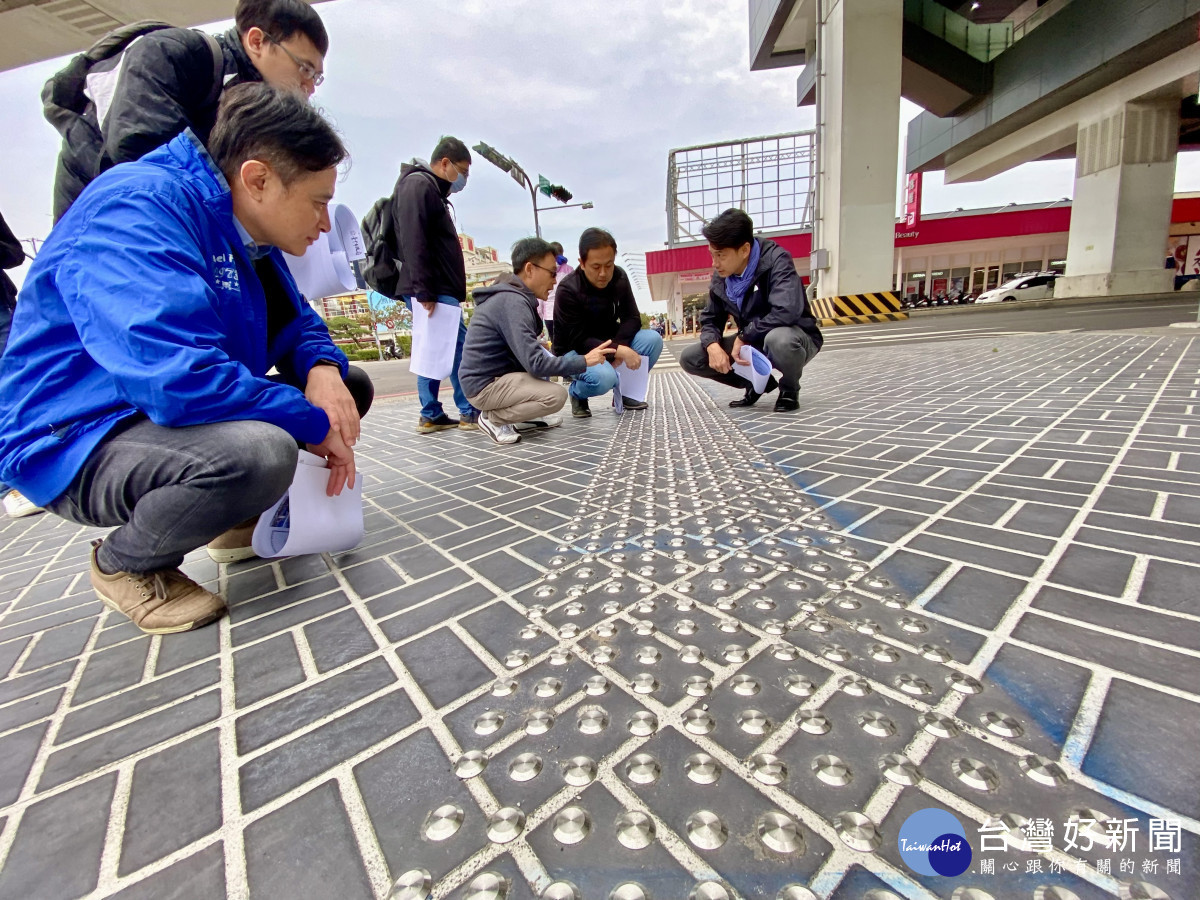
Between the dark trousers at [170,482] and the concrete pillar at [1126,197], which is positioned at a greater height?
the concrete pillar at [1126,197]

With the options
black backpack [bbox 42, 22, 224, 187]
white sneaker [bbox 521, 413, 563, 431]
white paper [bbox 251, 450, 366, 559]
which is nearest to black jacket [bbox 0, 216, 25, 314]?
black backpack [bbox 42, 22, 224, 187]

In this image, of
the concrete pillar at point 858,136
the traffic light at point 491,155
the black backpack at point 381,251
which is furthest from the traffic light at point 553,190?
the black backpack at point 381,251

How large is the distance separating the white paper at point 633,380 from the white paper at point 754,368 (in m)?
0.74

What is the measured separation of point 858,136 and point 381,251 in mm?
9972

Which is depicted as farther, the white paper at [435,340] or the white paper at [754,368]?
the white paper at [435,340]

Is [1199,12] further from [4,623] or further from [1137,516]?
[4,623]

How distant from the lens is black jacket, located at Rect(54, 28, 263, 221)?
5.19 ft

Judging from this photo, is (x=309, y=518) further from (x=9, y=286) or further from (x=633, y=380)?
(x=633, y=380)

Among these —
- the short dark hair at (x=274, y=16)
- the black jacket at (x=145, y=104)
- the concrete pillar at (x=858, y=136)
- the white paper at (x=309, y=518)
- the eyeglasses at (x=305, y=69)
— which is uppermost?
the concrete pillar at (x=858, y=136)

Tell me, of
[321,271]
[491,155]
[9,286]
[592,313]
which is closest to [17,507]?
[9,286]

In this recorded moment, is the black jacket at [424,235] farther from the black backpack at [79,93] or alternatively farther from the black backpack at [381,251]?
the black backpack at [79,93]

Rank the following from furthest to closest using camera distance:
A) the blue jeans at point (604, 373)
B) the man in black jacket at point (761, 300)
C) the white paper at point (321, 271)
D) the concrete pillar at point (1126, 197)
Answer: the concrete pillar at point (1126, 197) < the blue jeans at point (604, 373) < the man in black jacket at point (761, 300) < the white paper at point (321, 271)

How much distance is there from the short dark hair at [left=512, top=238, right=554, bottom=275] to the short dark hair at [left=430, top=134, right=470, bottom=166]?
916mm

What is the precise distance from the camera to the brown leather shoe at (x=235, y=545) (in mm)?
1833
